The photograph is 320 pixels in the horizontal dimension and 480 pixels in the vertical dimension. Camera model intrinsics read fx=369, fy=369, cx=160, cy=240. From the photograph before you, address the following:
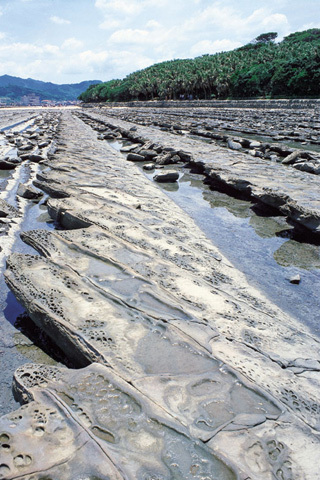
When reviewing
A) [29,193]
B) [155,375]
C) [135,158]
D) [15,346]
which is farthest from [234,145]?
[155,375]

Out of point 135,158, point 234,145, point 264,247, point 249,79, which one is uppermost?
point 249,79

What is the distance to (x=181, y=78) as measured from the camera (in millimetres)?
60625

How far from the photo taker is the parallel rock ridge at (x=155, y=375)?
5.59ft

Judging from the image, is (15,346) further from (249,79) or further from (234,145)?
(249,79)

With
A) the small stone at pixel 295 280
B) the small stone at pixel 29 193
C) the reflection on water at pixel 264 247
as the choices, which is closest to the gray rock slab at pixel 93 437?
the reflection on water at pixel 264 247

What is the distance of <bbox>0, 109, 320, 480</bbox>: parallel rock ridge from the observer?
171 cm

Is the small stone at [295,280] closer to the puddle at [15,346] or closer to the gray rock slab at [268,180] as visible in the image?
the gray rock slab at [268,180]

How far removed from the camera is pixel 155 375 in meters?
2.22

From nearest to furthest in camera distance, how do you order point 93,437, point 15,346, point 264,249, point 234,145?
point 93,437 < point 15,346 < point 264,249 < point 234,145

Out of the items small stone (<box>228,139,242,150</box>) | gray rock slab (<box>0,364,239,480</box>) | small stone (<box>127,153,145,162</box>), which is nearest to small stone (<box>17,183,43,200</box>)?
small stone (<box>127,153,145,162</box>)

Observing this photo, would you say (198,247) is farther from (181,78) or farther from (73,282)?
(181,78)

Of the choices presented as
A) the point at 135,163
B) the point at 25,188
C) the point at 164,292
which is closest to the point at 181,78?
the point at 135,163

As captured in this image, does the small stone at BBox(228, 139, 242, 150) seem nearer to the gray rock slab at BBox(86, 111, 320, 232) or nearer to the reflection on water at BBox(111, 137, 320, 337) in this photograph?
the gray rock slab at BBox(86, 111, 320, 232)

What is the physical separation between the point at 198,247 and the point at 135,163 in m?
6.81
